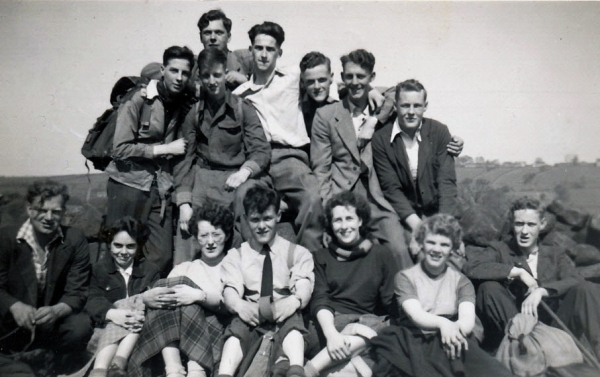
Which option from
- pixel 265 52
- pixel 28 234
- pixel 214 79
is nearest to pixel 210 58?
pixel 214 79

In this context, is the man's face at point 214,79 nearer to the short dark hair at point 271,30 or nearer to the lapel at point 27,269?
the short dark hair at point 271,30

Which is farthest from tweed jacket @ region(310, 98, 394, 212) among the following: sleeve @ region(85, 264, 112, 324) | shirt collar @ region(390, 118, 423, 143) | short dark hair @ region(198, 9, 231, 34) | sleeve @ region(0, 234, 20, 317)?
sleeve @ region(0, 234, 20, 317)

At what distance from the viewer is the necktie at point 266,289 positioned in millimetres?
3809

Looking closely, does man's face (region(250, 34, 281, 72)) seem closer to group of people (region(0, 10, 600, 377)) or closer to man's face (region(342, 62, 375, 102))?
group of people (region(0, 10, 600, 377))

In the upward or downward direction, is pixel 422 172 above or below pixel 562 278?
above

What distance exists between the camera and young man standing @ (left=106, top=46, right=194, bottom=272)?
471 cm

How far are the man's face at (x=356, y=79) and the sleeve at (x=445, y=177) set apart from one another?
0.72m

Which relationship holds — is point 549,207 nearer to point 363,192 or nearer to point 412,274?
point 363,192

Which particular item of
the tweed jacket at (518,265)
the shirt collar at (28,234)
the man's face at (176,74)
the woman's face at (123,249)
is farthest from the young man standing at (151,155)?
the tweed jacket at (518,265)

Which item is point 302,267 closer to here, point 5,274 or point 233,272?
point 233,272

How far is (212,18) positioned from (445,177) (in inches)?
97.4

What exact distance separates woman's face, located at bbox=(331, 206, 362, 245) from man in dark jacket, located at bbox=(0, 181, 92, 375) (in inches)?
72.9

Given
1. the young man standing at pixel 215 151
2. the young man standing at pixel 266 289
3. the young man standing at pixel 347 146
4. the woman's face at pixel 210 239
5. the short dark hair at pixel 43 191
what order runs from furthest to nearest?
the young man standing at pixel 347 146
the young man standing at pixel 215 151
the short dark hair at pixel 43 191
the woman's face at pixel 210 239
the young man standing at pixel 266 289

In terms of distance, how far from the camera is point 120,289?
4.26m
